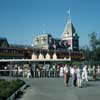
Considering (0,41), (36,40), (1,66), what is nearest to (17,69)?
(1,66)

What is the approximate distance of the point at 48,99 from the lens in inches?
754

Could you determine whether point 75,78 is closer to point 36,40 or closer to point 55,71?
point 55,71

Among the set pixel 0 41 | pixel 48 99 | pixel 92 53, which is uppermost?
pixel 0 41

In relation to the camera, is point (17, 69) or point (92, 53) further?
point (92, 53)

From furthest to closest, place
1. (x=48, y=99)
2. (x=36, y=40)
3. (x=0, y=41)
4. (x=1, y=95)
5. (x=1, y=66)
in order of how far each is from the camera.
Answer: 1. (x=36, y=40)
2. (x=0, y=41)
3. (x=1, y=66)
4. (x=48, y=99)
5. (x=1, y=95)

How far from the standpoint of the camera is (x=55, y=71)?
48.6 meters

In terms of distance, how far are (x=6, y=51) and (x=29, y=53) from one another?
9.65m

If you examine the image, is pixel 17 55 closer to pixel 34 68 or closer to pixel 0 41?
pixel 0 41

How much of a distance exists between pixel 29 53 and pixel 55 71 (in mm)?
75800

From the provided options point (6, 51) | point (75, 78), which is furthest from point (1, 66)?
point (6, 51)

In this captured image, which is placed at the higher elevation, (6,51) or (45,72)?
(6,51)

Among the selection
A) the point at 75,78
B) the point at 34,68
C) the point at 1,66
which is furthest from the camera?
the point at 1,66

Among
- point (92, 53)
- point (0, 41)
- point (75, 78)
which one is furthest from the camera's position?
point (0, 41)

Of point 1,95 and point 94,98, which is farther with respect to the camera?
point 94,98
